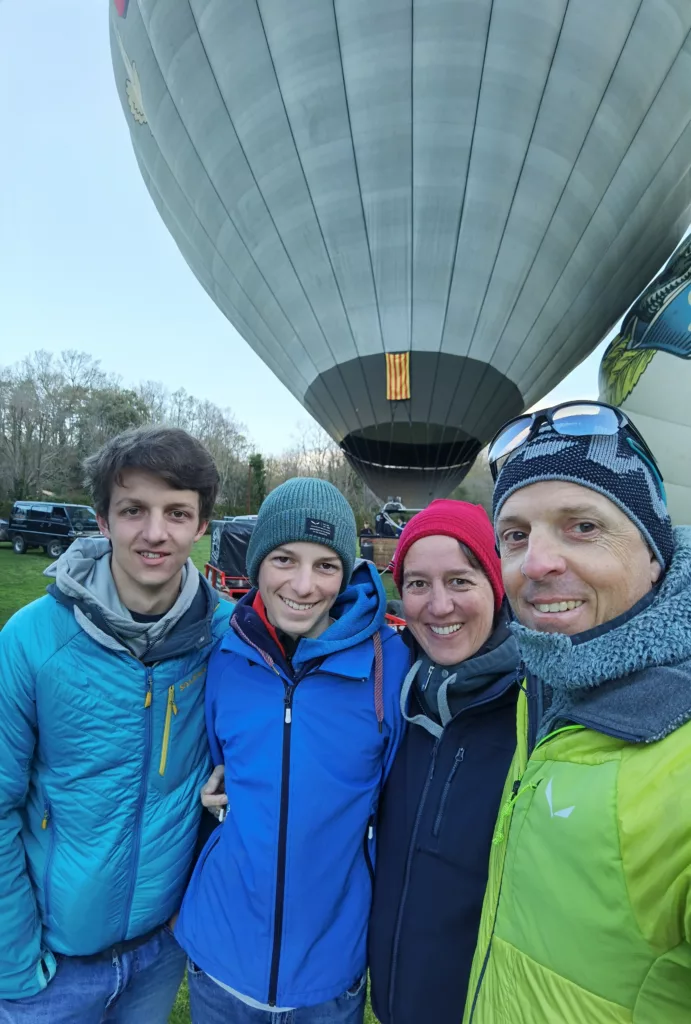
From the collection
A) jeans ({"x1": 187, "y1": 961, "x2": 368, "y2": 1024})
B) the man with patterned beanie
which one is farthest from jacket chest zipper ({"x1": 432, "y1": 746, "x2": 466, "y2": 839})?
jeans ({"x1": 187, "y1": 961, "x2": 368, "y2": 1024})

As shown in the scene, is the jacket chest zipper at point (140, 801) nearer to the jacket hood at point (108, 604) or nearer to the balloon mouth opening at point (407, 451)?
the jacket hood at point (108, 604)

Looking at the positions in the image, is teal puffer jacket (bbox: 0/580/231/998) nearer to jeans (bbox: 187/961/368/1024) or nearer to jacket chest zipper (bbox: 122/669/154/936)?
jacket chest zipper (bbox: 122/669/154/936)

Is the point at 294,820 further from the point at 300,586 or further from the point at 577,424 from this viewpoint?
the point at 577,424

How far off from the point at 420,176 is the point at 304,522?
24.4 feet

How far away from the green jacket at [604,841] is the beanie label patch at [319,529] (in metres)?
0.64

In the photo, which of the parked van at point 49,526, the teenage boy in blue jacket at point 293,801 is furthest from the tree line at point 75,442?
the teenage boy in blue jacket at point 293,801

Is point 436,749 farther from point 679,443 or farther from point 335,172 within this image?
point 335,172

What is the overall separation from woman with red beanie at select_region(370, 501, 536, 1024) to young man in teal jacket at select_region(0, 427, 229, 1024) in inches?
21.5

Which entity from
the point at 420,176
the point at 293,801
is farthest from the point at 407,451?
the point at 293,801

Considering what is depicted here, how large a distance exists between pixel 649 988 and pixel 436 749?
0.54 meters

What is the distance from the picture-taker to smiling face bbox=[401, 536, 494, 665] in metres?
1.25

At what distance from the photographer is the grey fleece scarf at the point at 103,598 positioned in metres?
1.21

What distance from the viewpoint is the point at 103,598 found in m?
1.29

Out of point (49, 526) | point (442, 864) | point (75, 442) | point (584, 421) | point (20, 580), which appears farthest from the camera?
point (75, 442)
